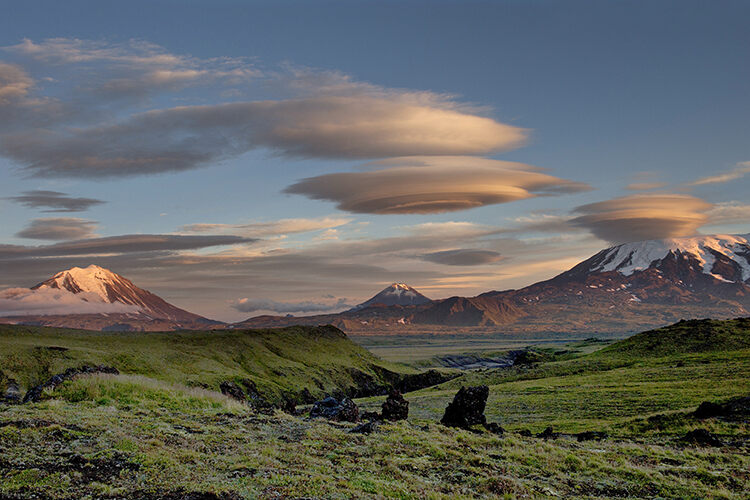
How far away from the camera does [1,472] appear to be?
15242 mm

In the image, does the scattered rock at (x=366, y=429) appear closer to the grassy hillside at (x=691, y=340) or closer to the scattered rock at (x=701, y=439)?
the scattered rock at (x=701, y=439)

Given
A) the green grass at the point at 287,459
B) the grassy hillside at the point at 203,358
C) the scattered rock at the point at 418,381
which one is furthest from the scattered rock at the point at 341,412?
the scattered rock at the point at 418,381

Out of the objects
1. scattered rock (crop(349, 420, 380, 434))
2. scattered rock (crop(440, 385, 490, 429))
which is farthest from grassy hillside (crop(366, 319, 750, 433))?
scattered rock (crop(349, 420, 380, 434))

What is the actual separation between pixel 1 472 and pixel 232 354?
451 ft

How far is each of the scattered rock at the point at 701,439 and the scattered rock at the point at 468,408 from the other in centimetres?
1462

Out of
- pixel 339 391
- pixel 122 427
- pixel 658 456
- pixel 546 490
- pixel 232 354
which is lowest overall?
pixel 339 391

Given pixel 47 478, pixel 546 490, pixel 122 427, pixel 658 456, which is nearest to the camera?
pixel 47 478

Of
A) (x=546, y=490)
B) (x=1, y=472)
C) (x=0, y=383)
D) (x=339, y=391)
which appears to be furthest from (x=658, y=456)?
(x=339, y=391)

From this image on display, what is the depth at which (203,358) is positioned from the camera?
130m

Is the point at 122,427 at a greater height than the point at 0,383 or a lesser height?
greater

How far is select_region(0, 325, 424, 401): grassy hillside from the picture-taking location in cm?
9600

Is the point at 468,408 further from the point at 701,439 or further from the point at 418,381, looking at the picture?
the point at 418,381

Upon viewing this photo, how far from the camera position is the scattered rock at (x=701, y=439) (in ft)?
113

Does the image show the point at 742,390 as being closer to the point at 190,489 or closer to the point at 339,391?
the point at 190,489
